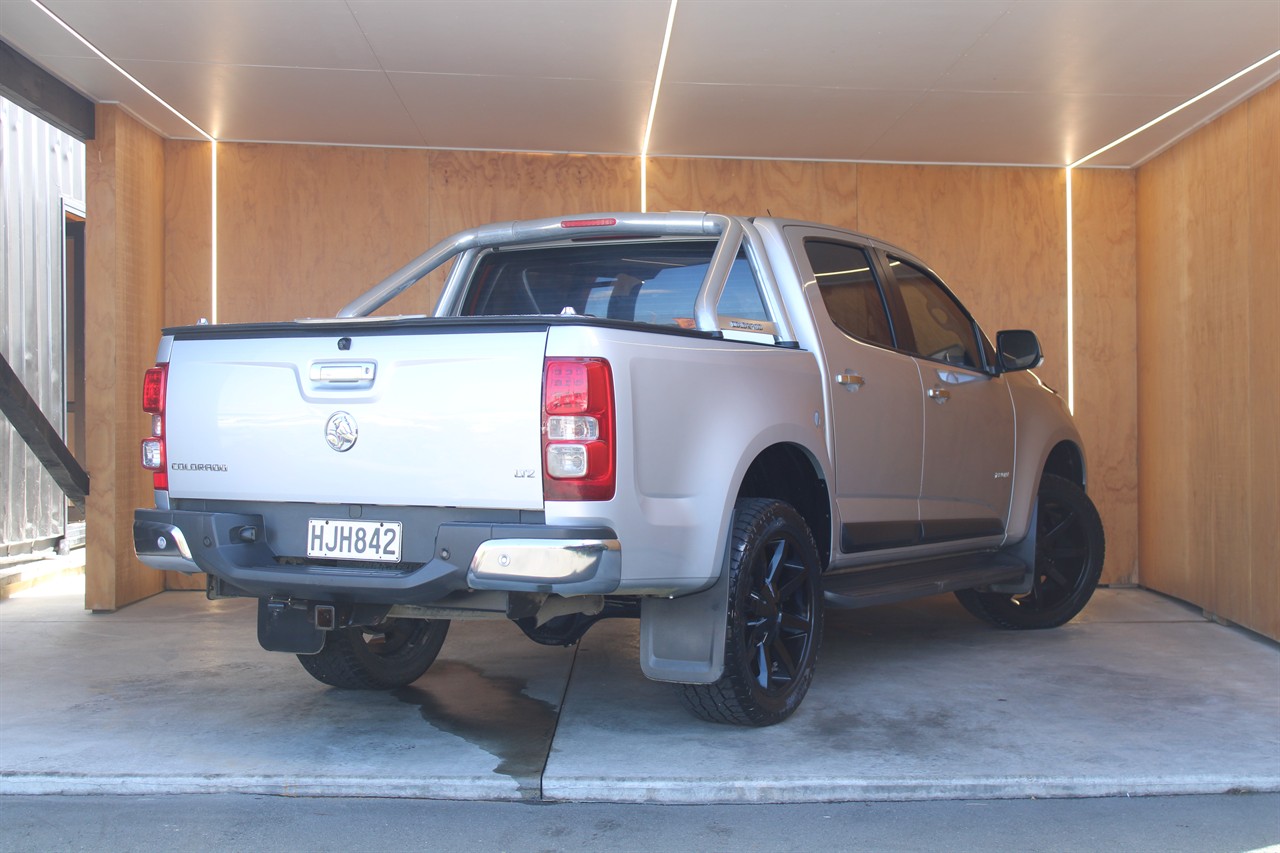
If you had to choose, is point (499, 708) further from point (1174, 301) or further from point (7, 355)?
point (7, 355)

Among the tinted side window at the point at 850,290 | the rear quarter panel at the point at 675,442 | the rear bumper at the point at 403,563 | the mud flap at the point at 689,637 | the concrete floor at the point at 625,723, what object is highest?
the tinted side window at the point at 850,290

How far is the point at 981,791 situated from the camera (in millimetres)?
3875

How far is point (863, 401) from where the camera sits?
5000 mm

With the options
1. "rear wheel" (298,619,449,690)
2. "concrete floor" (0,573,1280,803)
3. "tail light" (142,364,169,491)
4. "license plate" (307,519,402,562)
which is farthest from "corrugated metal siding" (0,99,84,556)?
"license plate" (307,519,402,562)

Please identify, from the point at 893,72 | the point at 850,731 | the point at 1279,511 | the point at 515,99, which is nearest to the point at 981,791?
the point at 850,731

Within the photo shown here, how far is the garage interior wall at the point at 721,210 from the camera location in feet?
26.3

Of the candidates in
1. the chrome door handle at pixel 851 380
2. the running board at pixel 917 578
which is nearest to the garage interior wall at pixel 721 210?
the running board at pixel 917 578

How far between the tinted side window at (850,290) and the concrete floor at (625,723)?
5.18ft

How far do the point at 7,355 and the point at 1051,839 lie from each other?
8.07m

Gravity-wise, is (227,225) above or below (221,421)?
above

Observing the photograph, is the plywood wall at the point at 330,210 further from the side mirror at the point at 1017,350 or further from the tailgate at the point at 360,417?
the tailgate at the point at 360,417

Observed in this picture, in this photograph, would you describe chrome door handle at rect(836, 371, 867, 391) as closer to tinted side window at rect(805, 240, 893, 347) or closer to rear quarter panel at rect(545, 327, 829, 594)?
tinted side window at rect(805, 240, 893, 347)

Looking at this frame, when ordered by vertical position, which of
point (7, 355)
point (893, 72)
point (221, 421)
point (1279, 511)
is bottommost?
point (1279, 511)

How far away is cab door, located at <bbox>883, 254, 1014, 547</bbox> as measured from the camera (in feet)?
18.2
